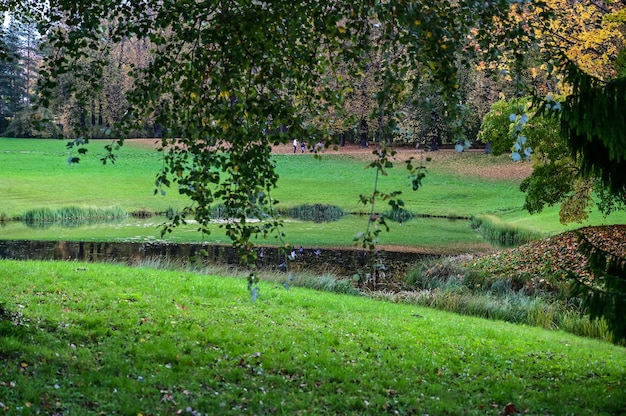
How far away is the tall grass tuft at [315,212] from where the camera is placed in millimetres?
38344

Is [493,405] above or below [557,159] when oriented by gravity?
below

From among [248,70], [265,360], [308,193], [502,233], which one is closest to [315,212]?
[308,193]

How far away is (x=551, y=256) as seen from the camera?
1842cm

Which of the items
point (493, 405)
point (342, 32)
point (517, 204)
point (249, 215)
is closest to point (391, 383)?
point (493, 405)

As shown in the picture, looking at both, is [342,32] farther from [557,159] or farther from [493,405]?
[557,159]

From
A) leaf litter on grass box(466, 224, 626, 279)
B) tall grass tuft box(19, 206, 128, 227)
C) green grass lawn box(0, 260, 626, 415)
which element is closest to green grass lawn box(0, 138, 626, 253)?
tall grass tuft box(19, 206, 128, 227)

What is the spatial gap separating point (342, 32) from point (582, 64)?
548 inches

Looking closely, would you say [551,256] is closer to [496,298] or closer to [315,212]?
[496,298]

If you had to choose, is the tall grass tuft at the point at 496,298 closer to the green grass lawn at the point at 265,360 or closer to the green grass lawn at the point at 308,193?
the green grass lawn at the point at 265,360

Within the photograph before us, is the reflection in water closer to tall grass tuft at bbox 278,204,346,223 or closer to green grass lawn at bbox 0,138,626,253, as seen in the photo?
green grass lawn at bbox 0,138,626,253

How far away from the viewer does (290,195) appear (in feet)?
143

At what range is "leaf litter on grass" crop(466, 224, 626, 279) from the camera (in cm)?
1730

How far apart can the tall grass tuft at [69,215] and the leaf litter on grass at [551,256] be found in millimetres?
22038

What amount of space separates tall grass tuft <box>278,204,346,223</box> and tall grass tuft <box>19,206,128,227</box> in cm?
960
